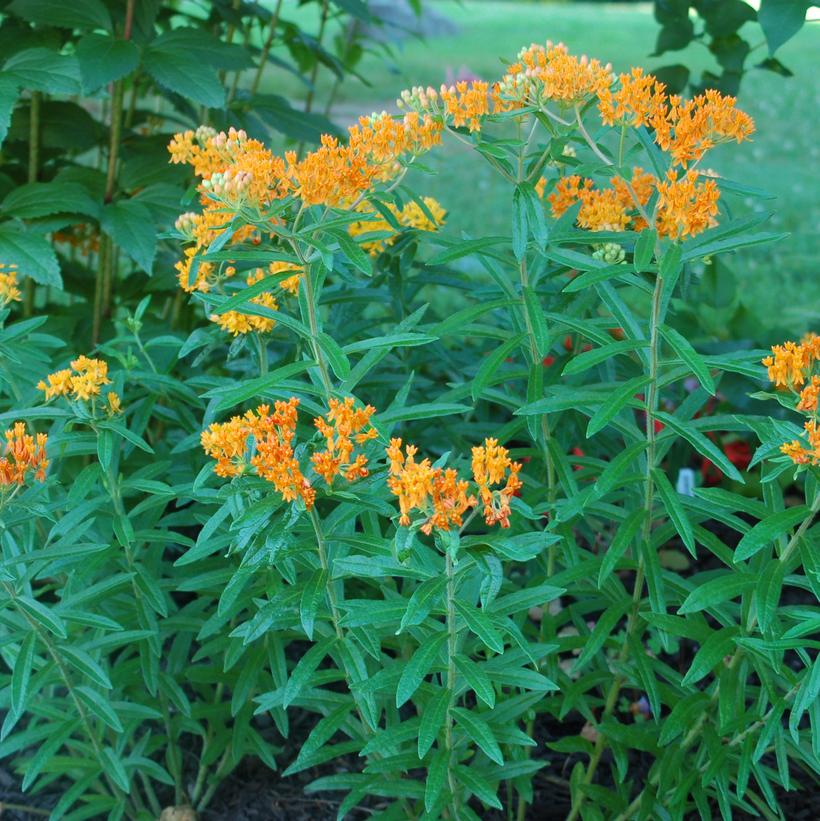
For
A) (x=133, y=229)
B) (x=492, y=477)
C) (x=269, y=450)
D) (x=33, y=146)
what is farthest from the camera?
(x=33, y=146)

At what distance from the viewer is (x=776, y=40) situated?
93.4 inches

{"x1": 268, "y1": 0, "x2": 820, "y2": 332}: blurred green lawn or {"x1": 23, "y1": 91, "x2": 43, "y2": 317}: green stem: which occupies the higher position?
{"x1": 23, "y1": 91, "x2": 43, "y2": 317}: green stem

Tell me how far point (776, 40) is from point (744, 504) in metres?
1.11

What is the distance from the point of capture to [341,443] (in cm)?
158

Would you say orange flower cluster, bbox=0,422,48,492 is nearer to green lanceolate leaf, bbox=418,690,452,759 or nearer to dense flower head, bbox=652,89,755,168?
green lanceolate leaf, bbox=418,690,452,759

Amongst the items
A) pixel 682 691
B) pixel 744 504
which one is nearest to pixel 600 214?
pixel 744 504

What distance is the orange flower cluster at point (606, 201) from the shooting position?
2.03 metres

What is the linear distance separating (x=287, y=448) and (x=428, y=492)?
8.7 inches

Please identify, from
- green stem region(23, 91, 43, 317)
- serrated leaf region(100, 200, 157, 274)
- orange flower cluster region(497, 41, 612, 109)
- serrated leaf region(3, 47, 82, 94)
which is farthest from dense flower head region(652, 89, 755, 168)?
green stem region(23, 91, 43, 317)

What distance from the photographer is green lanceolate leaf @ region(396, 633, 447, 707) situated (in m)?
1.59

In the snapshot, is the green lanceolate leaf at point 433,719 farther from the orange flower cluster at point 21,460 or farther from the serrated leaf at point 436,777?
the orange flower cluster at point 21,460

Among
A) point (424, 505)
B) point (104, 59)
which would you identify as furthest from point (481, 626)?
point (104, 59)

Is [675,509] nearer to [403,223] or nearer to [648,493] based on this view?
[648,493]

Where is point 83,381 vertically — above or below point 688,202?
below
